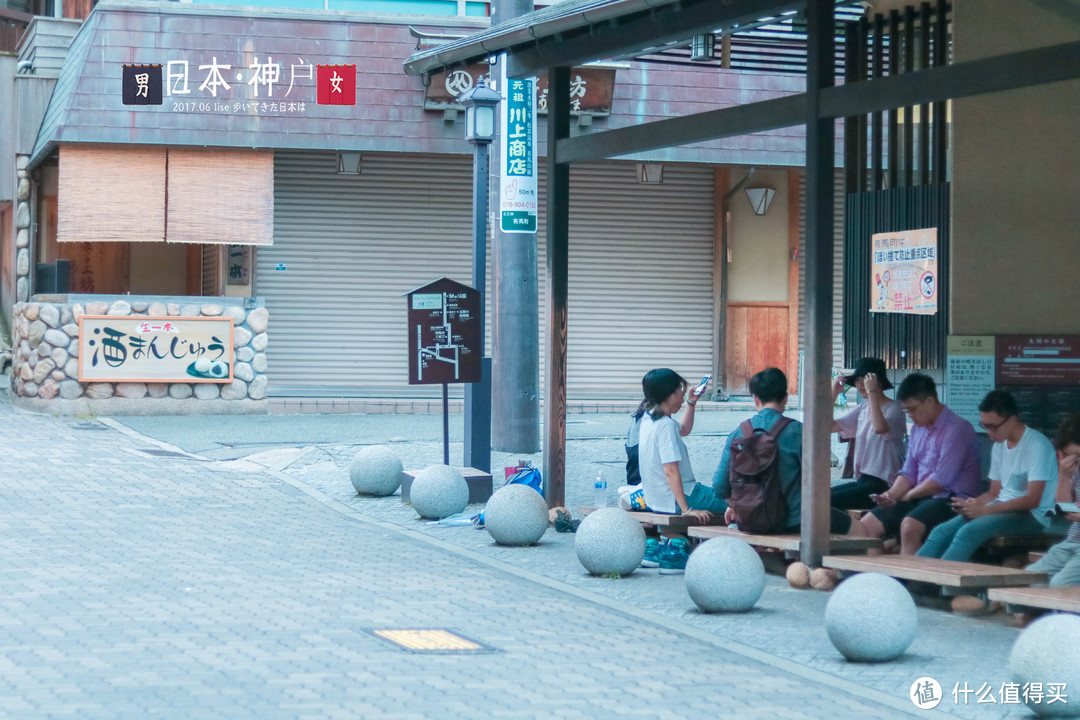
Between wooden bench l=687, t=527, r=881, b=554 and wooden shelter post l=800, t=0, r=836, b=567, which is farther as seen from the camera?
wooden bench l=687, t=527, r=881, b=554

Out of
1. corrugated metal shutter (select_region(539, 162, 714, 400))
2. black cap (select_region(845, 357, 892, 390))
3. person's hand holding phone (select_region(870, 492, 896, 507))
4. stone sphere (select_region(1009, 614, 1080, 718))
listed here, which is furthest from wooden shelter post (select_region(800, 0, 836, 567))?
corrugated metal shutter (select_region(539, 162, 714, 400))

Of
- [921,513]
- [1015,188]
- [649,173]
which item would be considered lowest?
[921,513]

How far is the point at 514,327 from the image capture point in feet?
49.9

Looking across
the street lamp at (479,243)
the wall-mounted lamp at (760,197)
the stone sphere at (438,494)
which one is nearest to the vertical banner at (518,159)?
the street lamp at (479,243)

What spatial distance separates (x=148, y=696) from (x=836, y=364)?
2023 cm

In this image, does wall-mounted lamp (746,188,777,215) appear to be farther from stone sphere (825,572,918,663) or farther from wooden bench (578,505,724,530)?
stone sphere (825,572,918,663)

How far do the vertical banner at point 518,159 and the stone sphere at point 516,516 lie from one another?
4182 millimetres

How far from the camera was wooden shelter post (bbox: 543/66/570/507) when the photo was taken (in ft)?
36.4

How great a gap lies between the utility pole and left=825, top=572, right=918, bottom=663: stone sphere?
8.72 m

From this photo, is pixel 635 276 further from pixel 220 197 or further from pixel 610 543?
pixel 610 543

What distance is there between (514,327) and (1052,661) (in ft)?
33.2

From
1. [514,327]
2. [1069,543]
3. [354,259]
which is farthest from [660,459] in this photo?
[354,259]

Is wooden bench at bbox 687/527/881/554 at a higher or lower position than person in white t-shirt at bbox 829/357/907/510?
lower

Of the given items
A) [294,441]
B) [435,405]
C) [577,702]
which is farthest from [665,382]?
[435,405]
